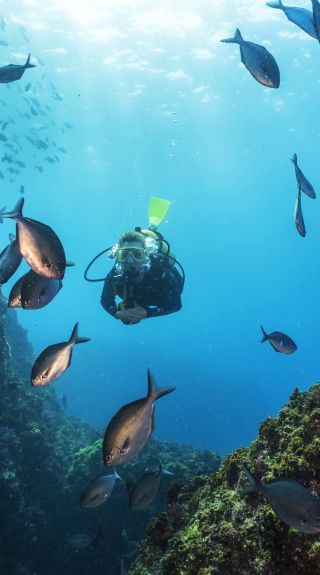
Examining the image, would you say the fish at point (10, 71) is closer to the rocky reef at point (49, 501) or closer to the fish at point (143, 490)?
the fish at point (143, 490)

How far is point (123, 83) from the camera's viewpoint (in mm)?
30719

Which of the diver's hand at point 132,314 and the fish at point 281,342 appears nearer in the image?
the diver's hand at point 132,314

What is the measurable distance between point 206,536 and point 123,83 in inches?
1340

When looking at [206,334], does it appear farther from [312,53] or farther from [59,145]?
[312,53]

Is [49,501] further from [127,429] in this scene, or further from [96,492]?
[127,429]

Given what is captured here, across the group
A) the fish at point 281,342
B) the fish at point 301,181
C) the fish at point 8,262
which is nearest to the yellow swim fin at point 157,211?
the fish at point 281,342

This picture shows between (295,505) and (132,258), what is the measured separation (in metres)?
5.22

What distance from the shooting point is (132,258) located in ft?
22.6

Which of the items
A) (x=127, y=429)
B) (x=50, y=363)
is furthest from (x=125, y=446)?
(x=50, y=363)

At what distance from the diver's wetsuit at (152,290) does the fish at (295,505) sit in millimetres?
4588

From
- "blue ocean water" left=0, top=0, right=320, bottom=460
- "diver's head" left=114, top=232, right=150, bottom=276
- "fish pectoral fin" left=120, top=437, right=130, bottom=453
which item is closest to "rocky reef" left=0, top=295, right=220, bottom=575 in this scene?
"diver's head" left=114, top=232, right=150, bottom=276

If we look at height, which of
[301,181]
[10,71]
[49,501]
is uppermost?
[10,71]

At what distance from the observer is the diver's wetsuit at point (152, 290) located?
271 inches

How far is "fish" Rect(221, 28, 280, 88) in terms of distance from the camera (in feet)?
11.1
